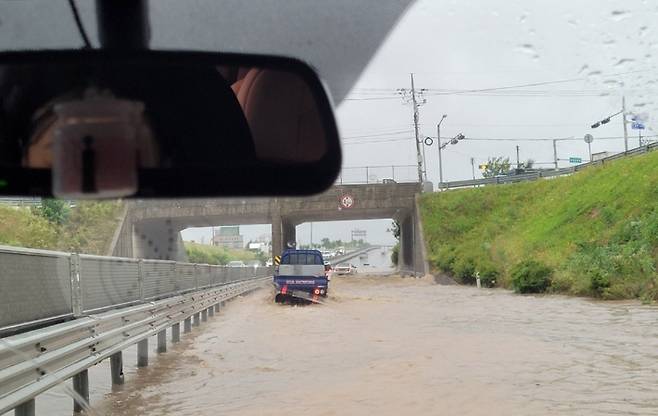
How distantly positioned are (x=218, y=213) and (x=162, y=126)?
16.7 ft

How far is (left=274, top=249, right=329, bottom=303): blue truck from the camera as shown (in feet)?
97.6

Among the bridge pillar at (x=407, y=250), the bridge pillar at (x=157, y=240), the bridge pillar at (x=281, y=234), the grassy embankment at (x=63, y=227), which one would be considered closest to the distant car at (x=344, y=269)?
the bridge pillar at (x=407, y=250)

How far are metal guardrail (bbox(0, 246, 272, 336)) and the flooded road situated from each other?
110 centimetres

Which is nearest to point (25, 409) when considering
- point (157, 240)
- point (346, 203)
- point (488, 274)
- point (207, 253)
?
point (157, 240)

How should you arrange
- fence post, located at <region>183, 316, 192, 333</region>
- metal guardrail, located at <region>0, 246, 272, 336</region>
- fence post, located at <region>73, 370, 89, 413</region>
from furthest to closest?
fence post, located at <region>183, 316, 192, 333</region>
fence post, located at <region>73, 370, 89, 413</region>
metal guardrail, located at <region>0, 246, 272, 336</region>

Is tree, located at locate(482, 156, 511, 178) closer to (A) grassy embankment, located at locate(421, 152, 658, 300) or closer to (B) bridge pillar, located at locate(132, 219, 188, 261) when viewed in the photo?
(A) grassy embankment, located at locate(421, 152, 658, 300)

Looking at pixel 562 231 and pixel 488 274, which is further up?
pixel 562 231

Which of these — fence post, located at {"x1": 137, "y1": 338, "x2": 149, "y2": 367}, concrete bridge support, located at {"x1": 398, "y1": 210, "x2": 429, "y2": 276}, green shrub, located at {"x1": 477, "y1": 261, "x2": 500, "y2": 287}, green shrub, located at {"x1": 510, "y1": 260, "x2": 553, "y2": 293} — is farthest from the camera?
concrete bridge support, located at {"x1": 398, "y1": 210, "x2": 429, "y2": 276}

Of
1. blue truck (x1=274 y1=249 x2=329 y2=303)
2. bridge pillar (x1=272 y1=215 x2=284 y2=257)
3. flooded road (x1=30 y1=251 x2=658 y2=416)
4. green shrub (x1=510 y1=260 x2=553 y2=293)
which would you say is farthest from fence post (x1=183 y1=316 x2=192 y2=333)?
green shrub (x1=510 y1=260 x2=553 y2=293)

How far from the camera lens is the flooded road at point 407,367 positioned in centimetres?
928

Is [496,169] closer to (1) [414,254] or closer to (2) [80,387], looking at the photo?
(1) [414,254]

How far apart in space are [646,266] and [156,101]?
83.4 feet

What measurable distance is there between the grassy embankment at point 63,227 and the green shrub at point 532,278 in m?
26.1

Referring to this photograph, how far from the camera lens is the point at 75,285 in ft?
30.0
